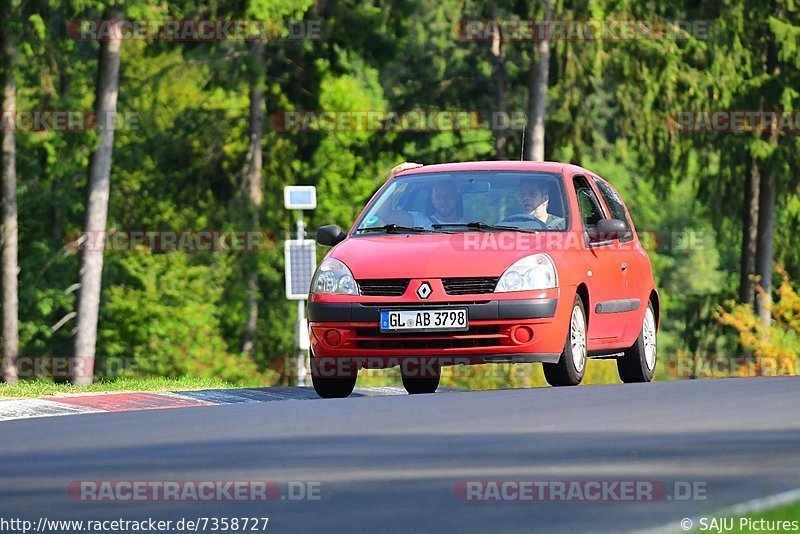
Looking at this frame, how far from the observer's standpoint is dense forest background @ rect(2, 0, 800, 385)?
39750mm

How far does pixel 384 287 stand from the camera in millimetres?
14438

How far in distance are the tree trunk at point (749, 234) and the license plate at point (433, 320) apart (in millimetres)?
27450

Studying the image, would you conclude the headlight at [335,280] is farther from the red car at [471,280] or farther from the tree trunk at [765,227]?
the tree trunk at [765,227]

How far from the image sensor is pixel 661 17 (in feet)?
138

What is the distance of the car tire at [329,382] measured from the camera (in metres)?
15.1

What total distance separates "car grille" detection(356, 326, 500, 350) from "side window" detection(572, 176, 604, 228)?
2.08 meters

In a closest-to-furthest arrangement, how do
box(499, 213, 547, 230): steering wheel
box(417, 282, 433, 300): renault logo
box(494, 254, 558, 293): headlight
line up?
box(417, 282, 433, 300): renault logo
box(494, 254, 558, 293): headlight
box(499, 213, 547, 230): steering wheel
